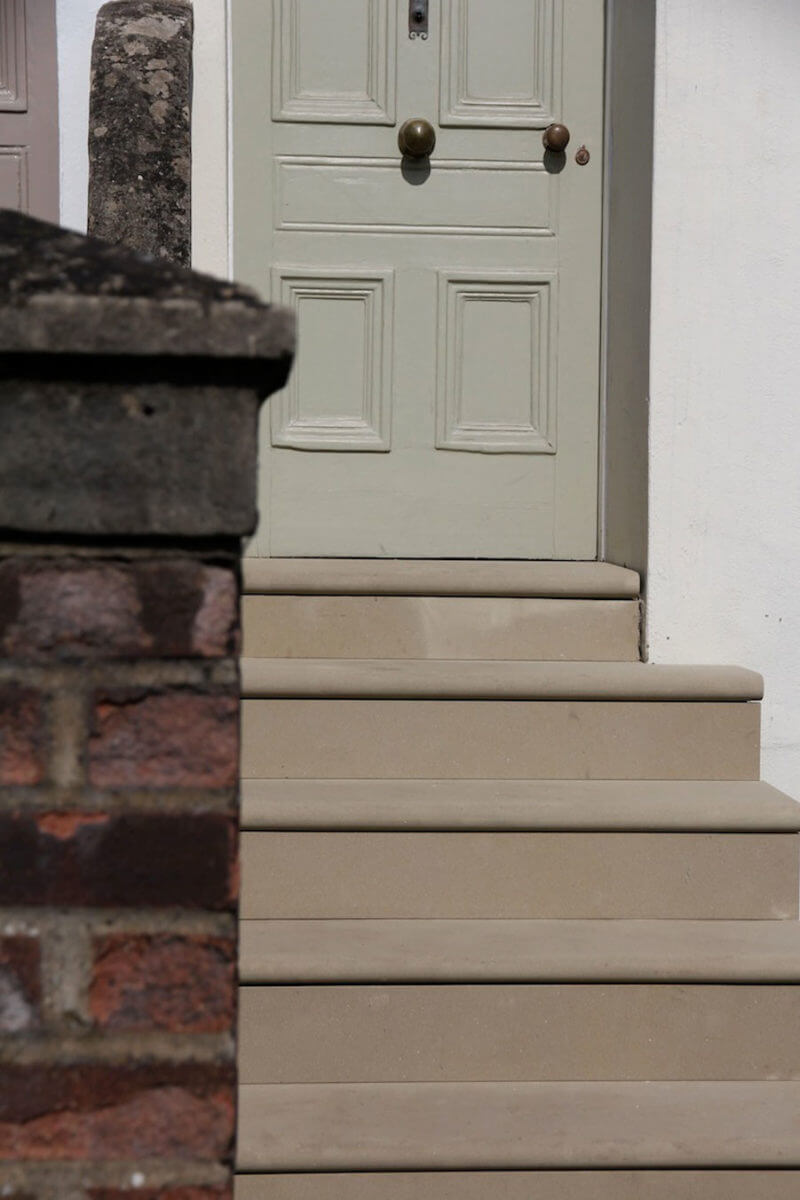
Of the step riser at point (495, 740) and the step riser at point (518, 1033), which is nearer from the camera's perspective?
the step riser at point (518, 1033)

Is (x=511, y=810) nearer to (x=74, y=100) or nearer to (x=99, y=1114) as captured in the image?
(x=99, y=1114)

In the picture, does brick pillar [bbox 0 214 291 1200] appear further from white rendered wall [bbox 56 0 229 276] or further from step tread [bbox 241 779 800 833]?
white rendered wall [bbox 56 0 229 276]

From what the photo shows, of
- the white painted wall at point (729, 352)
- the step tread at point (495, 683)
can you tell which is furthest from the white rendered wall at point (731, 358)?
the step tread at point (495, 683)

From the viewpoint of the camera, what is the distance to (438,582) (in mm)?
3117

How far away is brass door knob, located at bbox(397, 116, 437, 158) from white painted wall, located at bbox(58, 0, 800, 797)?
2.05 ft

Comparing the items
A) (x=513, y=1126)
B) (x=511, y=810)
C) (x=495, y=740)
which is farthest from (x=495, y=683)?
(x=513, y=1126)

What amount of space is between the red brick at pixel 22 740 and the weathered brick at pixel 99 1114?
0.62ft

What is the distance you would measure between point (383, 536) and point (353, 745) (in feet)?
2.97

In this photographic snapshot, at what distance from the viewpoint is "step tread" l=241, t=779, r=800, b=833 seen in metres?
2.48

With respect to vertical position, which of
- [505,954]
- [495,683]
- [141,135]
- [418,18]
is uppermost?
[418,18]

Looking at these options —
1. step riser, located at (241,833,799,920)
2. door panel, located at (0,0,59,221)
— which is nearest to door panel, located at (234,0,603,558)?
door panel, located at (0,0,59,221)

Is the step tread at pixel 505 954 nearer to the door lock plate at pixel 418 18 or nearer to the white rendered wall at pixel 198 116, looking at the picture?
the white rendered wall at pixel 198 116

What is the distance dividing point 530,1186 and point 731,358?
1.91 m

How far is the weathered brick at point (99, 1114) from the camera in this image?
2.81ft
